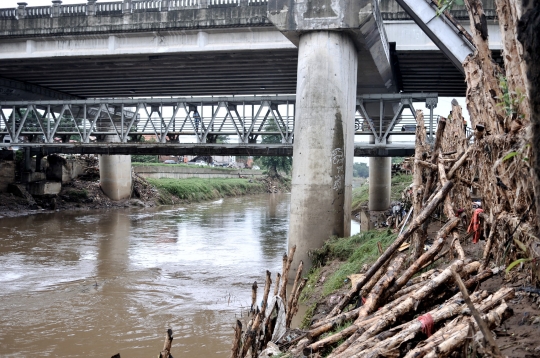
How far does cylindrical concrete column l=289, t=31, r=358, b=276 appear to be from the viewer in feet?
46.3

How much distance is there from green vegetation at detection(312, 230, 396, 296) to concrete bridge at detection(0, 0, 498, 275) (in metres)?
0.70

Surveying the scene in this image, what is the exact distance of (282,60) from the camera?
22.1 metres

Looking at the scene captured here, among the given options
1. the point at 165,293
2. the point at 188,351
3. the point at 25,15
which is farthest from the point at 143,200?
the point at 188,351

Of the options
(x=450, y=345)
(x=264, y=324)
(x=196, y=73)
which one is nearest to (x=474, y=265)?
(x=450, y=345)

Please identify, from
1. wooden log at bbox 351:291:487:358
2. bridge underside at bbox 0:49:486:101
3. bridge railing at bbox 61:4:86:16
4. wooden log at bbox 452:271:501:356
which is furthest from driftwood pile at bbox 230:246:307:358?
bridge railing at bbox 61:4:86:16

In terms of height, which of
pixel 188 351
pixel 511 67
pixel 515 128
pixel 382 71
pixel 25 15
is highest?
pixel 25 15

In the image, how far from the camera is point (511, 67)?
16.9 feet

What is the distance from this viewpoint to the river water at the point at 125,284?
9258mm

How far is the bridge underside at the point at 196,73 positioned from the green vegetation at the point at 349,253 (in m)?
9.75

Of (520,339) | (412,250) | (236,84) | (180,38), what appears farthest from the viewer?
(236,84)

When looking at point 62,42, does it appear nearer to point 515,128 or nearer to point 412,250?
point 412,250

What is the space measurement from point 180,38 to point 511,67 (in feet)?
59.6

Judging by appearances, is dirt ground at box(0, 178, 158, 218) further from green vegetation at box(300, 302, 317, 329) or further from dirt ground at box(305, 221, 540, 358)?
dirt ground at box(305, 221, 540, 358)

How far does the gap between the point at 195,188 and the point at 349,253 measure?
3398cm
